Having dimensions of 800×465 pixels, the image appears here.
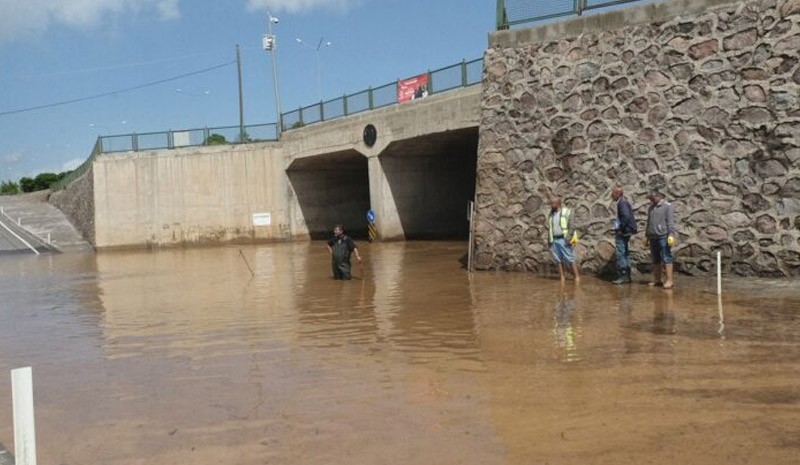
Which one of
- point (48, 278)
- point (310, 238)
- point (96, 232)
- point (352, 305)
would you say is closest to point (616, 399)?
point (352, 305)

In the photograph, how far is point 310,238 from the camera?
33156 mm

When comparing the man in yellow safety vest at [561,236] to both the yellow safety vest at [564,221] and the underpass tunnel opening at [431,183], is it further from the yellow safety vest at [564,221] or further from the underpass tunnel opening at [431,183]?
the underpass tunnel opening at [431,183]

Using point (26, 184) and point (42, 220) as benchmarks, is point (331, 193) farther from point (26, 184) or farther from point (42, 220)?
point (26, 184)

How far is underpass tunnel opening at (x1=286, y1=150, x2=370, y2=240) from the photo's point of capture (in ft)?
109

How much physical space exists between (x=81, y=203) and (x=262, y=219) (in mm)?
10487

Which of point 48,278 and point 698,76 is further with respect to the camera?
point 48,278

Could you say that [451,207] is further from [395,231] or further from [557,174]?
[557,174]

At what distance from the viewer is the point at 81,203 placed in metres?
36.4

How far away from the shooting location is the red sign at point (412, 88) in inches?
965

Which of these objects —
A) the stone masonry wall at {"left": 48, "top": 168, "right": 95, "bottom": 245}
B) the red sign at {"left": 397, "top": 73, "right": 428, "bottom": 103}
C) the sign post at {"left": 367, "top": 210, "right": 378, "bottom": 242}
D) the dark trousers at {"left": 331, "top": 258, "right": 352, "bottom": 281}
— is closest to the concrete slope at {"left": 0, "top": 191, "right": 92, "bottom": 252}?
the stone masonry wall at {"left": 48, "top": 168, "right": 95, "bottom": 245}

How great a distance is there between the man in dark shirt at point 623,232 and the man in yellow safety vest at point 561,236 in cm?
80

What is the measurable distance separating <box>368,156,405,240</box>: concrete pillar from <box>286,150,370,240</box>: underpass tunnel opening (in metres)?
4.54

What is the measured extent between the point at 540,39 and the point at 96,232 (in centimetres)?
2430

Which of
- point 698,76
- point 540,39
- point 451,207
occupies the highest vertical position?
point 540,39
